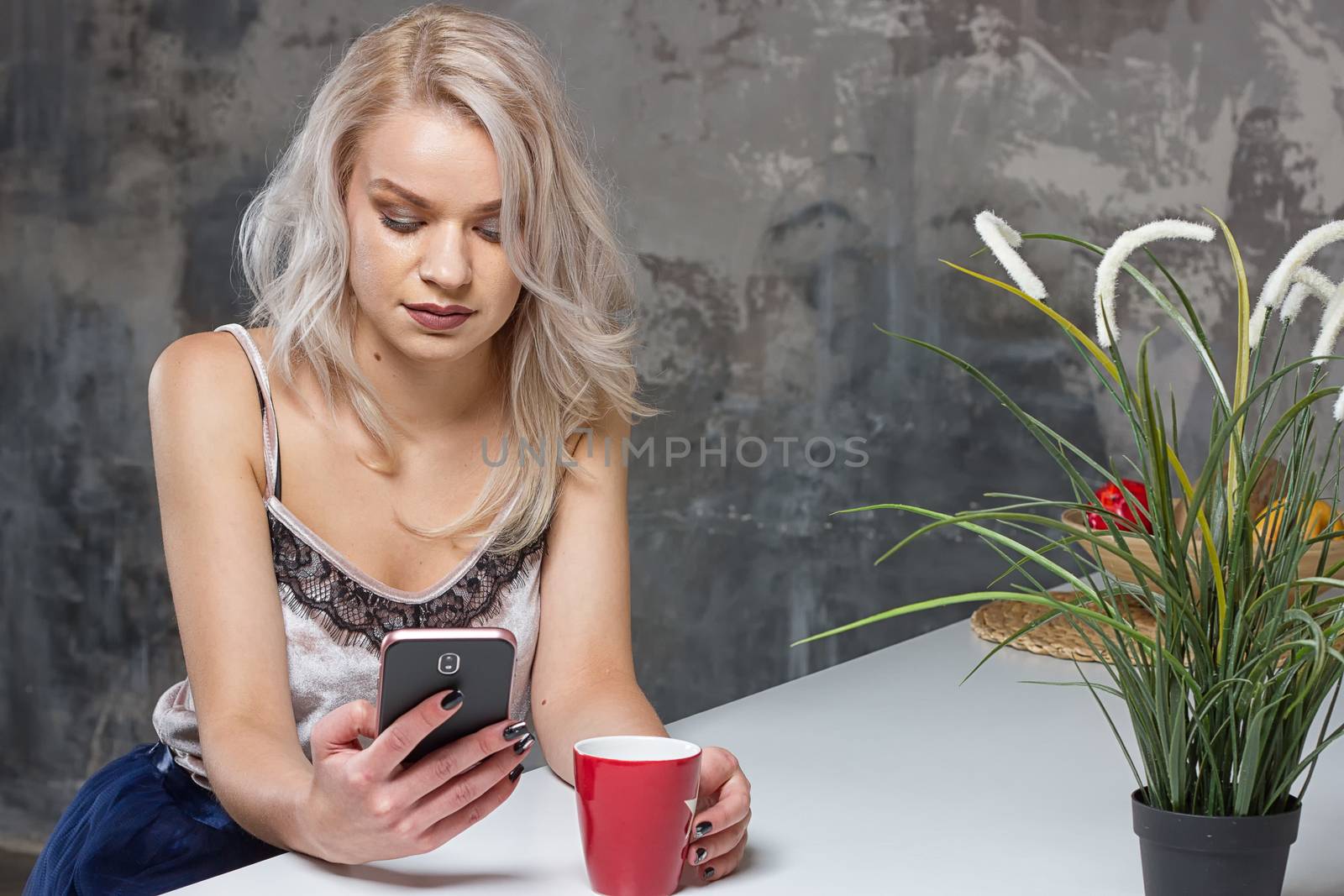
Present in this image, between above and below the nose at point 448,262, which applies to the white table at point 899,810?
below

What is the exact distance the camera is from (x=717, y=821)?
893 mm

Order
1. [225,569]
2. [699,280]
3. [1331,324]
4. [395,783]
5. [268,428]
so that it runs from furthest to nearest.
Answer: [699,280] < [268,428] < [225,569] < [395,783] < [1331,324]

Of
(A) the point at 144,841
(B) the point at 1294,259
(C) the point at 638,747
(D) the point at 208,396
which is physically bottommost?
(A) the point at 144,841

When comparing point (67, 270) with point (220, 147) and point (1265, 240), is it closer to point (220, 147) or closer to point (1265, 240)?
point (220, 147)

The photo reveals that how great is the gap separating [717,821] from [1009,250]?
16.2 inches

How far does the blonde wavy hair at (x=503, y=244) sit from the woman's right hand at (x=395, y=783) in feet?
1.82

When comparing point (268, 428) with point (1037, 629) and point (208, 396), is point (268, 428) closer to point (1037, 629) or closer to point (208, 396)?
point (208, 396)

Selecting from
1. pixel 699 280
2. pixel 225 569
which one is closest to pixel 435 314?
pixel 225 569

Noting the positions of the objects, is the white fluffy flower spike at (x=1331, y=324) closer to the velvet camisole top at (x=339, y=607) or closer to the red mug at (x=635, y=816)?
the red mug at (x=635, y=816)

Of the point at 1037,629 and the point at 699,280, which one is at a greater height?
the point at 699,280

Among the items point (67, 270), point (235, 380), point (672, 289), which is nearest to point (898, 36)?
point (672, 289)

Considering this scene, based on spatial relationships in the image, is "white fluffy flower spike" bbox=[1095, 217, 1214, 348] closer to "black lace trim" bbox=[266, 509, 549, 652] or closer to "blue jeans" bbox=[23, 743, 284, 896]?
"black lace trim" bbox=[266, 509, 549, 652]

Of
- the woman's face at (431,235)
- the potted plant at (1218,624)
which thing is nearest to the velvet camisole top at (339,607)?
the woman's face at (431,235)

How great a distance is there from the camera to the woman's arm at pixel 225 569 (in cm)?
114
